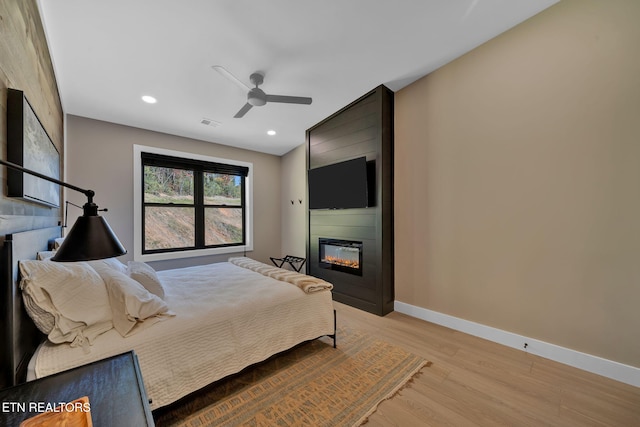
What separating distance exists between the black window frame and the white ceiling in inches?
35.1

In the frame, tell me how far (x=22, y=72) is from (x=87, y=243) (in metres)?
1.32

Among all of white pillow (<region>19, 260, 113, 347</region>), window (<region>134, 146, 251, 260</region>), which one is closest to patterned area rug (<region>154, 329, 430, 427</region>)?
white pillow (<region>19, 260, 113, 347</region>)

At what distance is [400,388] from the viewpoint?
174 centimetres

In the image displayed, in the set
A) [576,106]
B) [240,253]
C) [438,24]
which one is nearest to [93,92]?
[240,253]

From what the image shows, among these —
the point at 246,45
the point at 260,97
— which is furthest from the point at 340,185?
the point at 246,45

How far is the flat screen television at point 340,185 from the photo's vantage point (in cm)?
314

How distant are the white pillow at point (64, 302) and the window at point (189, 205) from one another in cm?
276

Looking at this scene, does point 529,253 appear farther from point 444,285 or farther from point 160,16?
point 160,16

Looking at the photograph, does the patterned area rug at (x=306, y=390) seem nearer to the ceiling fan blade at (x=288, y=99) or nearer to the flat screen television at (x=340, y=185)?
the flat screen television at (x=340, y=185)

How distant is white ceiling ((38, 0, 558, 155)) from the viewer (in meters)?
1.85

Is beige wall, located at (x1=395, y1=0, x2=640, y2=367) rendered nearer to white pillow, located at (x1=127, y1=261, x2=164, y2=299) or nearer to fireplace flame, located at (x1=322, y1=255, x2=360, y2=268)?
fireplace flame, located at (x1=322, y1=255, x2=360, y2=268)

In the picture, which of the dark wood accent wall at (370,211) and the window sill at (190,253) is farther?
the window sill at (190,253)

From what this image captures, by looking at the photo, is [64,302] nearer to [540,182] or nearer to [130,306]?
[130,306]

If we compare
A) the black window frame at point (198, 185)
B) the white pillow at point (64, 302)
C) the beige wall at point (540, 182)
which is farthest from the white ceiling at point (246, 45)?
the white pillow at point (64, 302)
